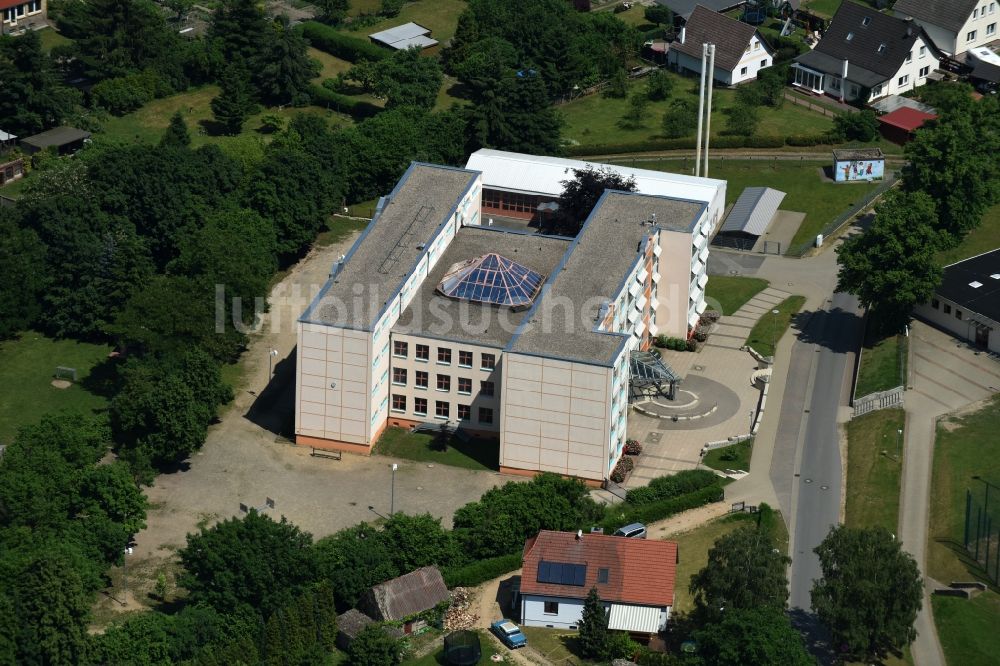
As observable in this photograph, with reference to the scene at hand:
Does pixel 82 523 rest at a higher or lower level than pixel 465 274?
lower

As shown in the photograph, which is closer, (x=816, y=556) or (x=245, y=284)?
(x=816, y=556)

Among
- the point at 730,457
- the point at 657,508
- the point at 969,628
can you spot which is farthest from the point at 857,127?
the point at 969,628

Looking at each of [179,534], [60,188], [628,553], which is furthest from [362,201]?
[628,553]

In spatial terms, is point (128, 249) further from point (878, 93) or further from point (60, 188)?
point (878, 93)

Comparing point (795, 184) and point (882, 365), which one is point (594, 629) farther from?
point (795, 184)

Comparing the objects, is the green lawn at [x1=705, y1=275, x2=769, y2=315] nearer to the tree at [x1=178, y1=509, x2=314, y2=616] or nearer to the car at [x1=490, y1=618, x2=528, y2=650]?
the car at [x1=490, y1=618, x2=528, y2=650]
